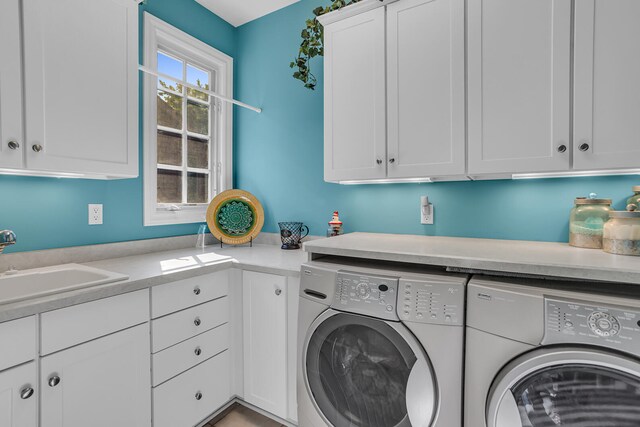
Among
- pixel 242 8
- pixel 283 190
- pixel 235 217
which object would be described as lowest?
pixel 235 217

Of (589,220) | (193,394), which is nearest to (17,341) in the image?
(193,394)

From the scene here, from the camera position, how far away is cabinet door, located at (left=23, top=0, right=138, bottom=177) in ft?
4.25

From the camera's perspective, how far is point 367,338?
1.28 meters

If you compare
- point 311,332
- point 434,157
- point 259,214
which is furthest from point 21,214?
point 434,157

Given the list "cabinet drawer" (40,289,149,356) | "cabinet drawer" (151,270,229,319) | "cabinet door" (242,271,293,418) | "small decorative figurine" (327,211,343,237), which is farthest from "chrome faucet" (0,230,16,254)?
"small decorative figurine" (327,211,343,237)

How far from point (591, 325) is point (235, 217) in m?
2.07

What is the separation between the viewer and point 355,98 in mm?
1755

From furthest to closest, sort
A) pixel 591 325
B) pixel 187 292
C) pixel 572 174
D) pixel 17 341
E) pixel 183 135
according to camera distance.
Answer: pixel 183 135, pixel 187 292, pixel 572 174, pixel 17 341, pixel 591 325

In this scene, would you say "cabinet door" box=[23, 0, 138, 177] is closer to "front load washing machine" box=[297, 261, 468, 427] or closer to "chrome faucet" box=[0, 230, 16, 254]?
"chrome faucet" box=[0, 230, 16, 254]

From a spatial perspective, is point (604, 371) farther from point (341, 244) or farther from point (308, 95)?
point (308, 95)

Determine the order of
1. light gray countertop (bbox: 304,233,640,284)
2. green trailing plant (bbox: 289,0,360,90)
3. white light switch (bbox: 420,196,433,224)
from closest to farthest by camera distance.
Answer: light gray countertop (bbox: 304,233,640,284)
white light switch (bbox: 420,196,433,224)
green trailing plant (bbox: 289,0,360,90)

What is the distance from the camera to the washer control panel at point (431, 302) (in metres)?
1.11

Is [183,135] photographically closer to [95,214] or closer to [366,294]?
[95,214]

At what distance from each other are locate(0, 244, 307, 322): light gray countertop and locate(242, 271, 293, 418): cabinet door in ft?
0.32
